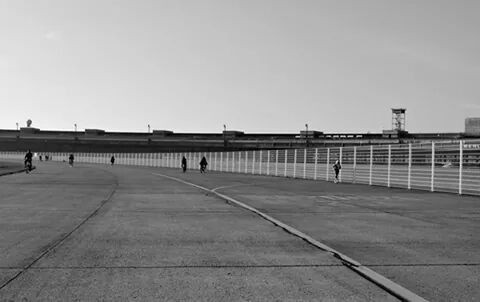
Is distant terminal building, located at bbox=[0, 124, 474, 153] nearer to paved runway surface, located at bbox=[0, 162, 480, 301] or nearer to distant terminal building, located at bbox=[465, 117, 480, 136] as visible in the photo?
distant terminal building, located at bbox=[465, 117, 480, 136]

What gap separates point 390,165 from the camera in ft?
96.1

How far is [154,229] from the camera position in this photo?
994cm

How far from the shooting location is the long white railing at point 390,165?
23.1 metres

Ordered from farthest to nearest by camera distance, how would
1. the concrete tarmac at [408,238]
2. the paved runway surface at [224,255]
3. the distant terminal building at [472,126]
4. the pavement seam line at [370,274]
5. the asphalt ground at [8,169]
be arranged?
1. the distant terminal building at [472,126]
2. the asphalt ground at [8,169]
3. the concrete tarmac at [408,238]
4. the paved runway surface at [224,255]
5. the pavement seam line at [370,274]

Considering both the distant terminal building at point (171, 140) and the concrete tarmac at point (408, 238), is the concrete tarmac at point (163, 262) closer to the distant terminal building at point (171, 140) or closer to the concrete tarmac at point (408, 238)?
the concrete tarmac at point (408, 238)

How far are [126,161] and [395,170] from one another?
79.0m

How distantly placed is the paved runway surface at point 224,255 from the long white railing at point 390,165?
1069 cm

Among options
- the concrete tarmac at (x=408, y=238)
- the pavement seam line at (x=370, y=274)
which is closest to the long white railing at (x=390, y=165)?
the concrete tarmac at (x=408, y=238)

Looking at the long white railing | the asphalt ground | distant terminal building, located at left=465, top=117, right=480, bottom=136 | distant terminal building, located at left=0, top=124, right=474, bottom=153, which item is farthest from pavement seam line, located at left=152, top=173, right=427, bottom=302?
distant terminal building, located at left=0, top=124, right=474, bottom=153

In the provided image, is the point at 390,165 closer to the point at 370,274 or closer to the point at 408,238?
the point at 408,238

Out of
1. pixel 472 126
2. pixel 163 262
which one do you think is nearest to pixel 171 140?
pixel 472 126

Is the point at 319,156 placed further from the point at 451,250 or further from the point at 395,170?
the point at 451,250

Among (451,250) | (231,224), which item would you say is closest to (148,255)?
(231,224)

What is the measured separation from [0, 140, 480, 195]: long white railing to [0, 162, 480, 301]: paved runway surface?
10687 mm
